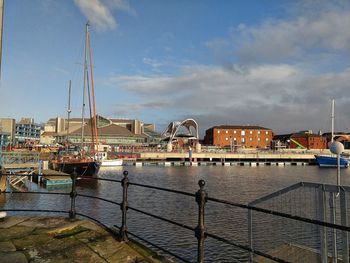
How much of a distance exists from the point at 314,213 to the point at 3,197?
24632 millimetres

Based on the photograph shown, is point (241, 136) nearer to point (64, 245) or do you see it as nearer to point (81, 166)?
point (81, 166)

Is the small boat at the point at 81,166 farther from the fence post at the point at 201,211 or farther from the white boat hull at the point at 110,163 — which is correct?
the fence post at the point at 201,211

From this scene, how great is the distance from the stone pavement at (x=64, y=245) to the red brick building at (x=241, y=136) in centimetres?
14767

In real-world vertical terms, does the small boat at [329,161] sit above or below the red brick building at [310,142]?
below

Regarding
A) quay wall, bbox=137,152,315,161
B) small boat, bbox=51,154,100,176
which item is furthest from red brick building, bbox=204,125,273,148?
small boat, bbox=51,154,100,176

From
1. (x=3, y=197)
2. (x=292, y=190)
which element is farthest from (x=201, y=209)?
(x=3, y=197)

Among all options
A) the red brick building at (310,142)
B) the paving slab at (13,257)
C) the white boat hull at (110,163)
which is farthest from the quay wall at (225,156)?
the paving slab at (13,257)

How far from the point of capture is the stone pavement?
5383 millimetres

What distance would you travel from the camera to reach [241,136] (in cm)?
15638

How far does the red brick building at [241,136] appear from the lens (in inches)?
6107

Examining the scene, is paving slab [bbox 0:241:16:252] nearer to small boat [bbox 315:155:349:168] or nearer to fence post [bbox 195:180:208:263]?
fence post [bbox 195:180:208:263]

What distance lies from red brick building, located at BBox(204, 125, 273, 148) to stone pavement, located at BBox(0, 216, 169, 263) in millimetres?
147672

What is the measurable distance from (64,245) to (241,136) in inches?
6061

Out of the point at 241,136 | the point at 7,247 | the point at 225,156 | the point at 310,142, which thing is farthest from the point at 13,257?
the point at 310,142
